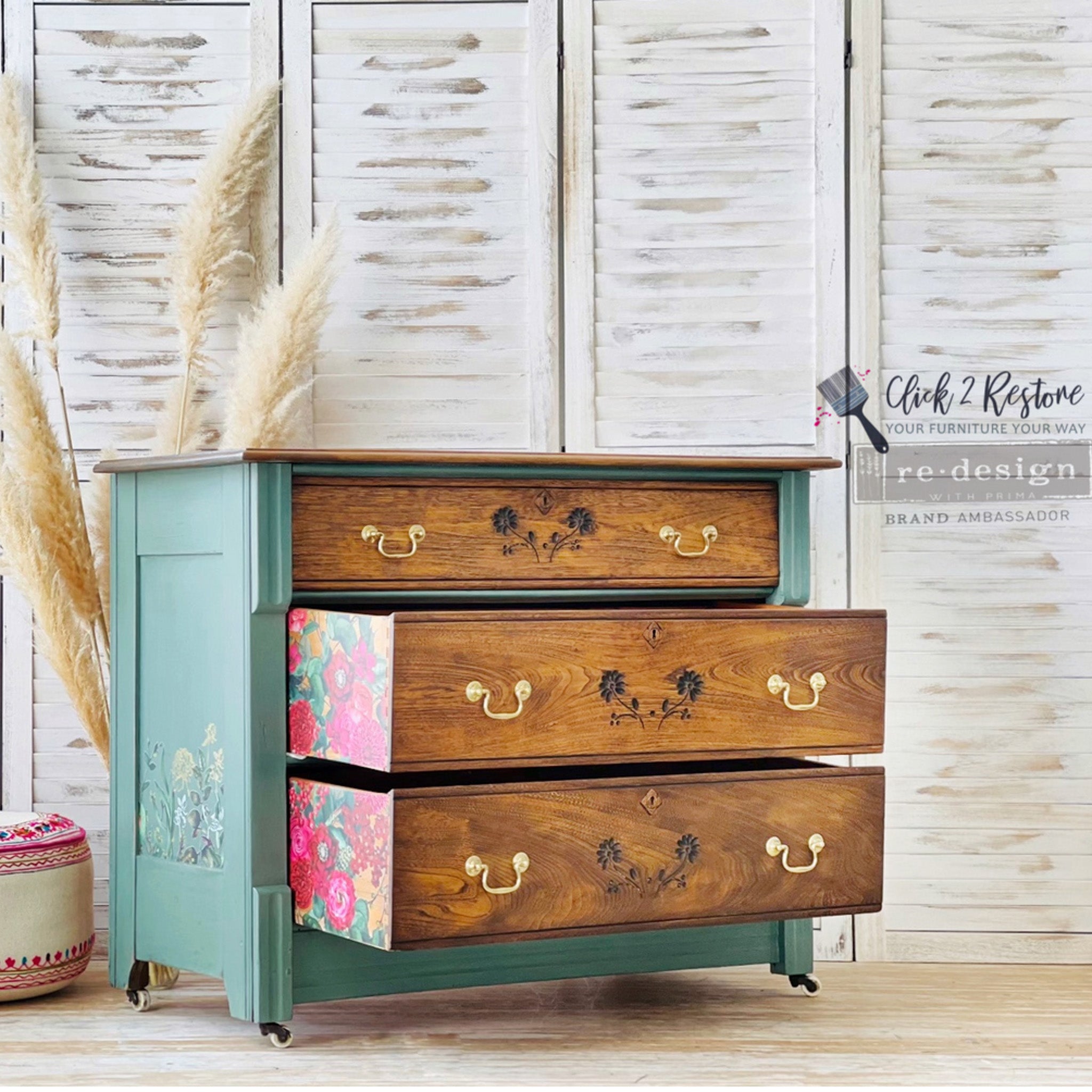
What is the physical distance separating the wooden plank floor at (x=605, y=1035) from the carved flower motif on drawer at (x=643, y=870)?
0.23 meters

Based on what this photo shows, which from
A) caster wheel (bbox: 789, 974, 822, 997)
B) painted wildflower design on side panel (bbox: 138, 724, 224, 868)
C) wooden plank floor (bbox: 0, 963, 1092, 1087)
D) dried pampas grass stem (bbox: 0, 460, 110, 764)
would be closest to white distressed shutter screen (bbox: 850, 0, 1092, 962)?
wooden plank floor (bbox: 0, 963, 1092, 1087)

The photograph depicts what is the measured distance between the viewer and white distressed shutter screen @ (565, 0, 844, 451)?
2689 millimetres

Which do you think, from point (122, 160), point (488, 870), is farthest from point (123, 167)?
point (488, 870)

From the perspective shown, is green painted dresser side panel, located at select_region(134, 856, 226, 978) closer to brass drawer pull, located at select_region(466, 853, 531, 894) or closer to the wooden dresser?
the wooden dresser

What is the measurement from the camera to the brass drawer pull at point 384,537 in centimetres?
204

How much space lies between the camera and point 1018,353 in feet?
8.86

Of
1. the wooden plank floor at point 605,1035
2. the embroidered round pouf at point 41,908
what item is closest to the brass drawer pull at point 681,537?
the wooden plank floor at point 605,1035

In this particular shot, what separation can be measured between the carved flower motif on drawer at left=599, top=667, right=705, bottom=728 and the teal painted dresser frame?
0.60 ft

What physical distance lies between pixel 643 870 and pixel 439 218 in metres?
1.28

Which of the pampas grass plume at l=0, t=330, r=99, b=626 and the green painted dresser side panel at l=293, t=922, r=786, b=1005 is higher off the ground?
the pampas grass plume at l=0, t=330, r=99, b=626

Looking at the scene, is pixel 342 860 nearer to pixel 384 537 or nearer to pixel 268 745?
pixel 268 745

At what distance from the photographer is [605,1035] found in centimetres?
213

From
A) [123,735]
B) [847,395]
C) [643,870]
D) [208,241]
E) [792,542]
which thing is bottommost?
[643,870]

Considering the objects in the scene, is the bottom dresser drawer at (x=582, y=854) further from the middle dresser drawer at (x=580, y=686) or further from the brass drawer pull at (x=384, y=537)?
the brass drawer pull at (x=384, y=537)
